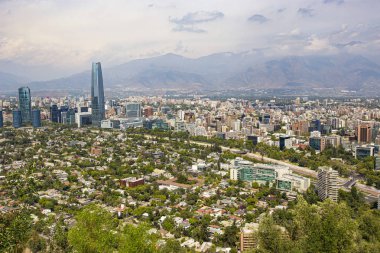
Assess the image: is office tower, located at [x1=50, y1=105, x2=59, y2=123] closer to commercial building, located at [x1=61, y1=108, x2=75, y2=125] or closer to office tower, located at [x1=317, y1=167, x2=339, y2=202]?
commercial building, located at [x1=61, y1=108, x2=75, y2=125]

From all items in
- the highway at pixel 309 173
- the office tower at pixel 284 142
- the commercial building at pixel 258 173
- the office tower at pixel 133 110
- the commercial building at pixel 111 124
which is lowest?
the highway at pixel 309 173

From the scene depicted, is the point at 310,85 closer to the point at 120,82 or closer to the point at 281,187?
the point at 120,82

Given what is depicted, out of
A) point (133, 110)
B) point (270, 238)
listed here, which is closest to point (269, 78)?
point (133, 110)

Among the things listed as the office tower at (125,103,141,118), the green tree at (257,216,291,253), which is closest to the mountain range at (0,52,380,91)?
the office tower at (125,103,141,118)

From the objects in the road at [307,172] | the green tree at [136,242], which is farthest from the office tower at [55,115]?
the green tree at [136,242]

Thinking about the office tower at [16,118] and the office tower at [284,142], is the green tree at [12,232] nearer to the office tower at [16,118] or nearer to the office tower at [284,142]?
the office tower at [284,142]

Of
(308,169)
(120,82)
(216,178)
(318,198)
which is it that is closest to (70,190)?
(216,178)
